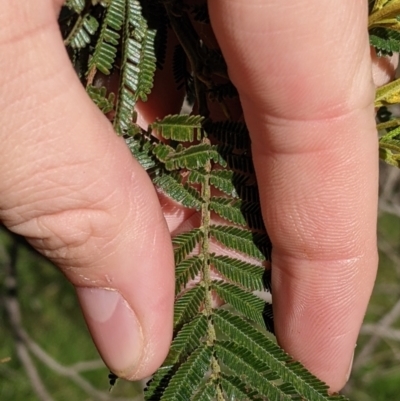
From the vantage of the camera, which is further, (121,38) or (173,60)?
(173,60)

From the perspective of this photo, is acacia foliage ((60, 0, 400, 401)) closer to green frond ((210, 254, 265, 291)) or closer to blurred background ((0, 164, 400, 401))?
green frond ((210, 254, 265, 291))

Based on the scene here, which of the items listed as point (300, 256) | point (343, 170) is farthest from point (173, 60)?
point (300, 256)

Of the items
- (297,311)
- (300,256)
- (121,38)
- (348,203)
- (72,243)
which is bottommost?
(297,311)

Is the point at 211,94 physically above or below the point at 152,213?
above

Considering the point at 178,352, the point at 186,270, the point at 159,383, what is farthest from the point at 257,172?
the point at 159,383

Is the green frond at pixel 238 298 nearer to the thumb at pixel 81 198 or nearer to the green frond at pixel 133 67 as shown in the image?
the thumb at pixel 81 198

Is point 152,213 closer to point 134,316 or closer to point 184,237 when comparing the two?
point 184,237

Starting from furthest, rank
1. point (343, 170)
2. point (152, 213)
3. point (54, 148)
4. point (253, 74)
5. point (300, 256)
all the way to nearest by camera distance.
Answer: point (300, 256), point (343, 170), point (152, 213), point (253, 74), point (54, 148)
